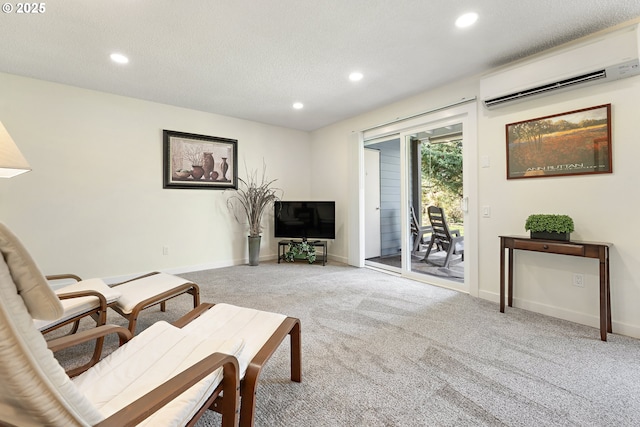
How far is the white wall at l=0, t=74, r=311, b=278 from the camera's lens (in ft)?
10.8

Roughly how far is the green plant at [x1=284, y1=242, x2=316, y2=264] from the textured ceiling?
8.36 feet

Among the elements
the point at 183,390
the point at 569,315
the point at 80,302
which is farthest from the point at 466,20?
the point at 80,302

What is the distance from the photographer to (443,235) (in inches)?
174

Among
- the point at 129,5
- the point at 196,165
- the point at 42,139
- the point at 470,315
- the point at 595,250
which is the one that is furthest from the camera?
the point at 196,165

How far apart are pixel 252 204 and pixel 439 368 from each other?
3768mm

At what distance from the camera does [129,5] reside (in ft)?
6.77

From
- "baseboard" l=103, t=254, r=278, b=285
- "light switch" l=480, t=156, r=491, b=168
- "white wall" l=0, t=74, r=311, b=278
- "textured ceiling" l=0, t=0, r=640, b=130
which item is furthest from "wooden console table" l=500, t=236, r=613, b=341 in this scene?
"white wall" l=0, t=74, r=311, b=278

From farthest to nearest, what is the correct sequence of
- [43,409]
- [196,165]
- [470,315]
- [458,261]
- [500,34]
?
[458,261] < [196,165] < [470,315] < [500,34] < [43,409]

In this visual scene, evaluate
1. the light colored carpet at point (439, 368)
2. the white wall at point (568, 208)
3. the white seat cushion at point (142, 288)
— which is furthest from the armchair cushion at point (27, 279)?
the white wall at point (568, 208)

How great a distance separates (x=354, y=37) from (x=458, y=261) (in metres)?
3.88

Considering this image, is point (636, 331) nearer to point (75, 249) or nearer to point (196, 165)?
point (196, 165)

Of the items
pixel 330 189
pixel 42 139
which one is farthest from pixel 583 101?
pixel 42 139

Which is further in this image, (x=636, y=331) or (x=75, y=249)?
(x=75, y=249)

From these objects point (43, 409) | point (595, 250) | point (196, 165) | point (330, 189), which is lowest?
point (43, 409)
